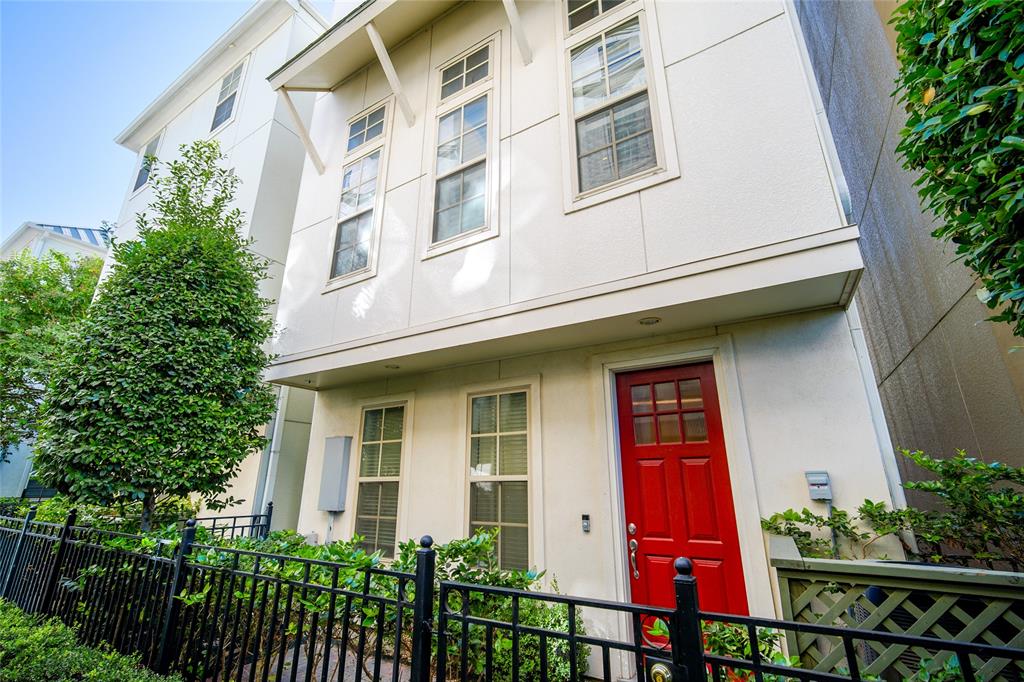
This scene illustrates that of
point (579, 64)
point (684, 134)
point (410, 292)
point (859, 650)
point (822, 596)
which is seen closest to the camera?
point (822, 596)

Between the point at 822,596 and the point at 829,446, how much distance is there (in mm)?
1156

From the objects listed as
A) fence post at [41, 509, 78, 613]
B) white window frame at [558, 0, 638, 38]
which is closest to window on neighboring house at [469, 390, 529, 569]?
fence post at [41, 509, 78, 613]

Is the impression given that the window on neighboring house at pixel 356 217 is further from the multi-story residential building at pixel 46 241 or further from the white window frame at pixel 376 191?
the multi-story residential building at pixel 46 241

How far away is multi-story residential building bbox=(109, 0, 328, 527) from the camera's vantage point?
6.87 metres

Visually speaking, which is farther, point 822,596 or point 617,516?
point 617,516

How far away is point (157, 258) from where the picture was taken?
15.8ft

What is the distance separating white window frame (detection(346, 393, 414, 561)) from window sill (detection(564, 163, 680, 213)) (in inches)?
113

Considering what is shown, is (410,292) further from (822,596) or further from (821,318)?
(822,596)

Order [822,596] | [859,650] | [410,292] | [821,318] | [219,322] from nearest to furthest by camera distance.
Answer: [822,596], [859,650], [821,318], [410,292], [219,322]

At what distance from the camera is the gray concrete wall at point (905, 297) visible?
2893mm

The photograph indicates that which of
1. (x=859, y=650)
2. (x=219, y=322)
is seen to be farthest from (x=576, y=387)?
(x=219, y=322)

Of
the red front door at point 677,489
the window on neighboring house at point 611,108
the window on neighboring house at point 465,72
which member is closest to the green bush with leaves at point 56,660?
the red front door at point 677,489

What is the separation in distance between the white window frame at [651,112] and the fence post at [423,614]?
2962 millimetres

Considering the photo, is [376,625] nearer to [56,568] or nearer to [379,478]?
[379,478]
